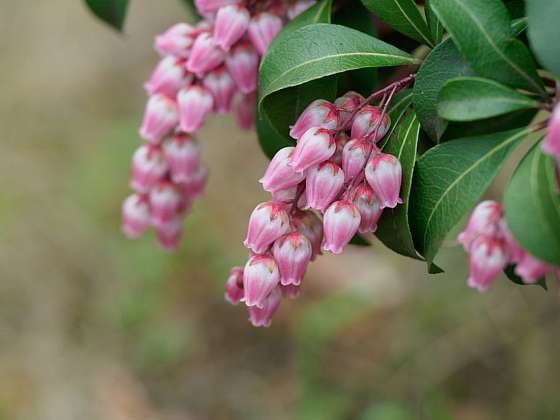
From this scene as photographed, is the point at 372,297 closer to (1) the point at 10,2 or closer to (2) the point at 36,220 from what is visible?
(2) the point at 36,220

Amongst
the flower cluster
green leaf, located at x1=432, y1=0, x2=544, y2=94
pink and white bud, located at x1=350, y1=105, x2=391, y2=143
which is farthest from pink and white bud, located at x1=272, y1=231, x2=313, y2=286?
green leaf, located at x1=432, y1=0, x2=544, y2=94

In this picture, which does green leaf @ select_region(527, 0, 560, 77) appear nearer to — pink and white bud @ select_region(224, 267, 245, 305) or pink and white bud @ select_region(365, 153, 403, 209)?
pink and white bud @ select_region(365, 153, 403, 209)

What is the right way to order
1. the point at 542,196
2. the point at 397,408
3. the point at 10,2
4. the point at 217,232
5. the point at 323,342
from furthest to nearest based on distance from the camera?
1. the point at 10,2
2. the point at 217,232
3. the point at 323,342
4. the point at 397,408
5. the point at 542,196

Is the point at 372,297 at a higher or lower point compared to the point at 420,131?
lower

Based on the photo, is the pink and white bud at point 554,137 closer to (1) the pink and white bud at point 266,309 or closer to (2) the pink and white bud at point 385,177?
(2) the pink and white bud at point 385,177

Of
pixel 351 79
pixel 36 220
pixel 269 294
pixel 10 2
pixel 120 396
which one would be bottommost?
pixel 120 396

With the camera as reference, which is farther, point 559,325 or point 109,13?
point 559,325

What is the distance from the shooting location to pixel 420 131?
73 cm

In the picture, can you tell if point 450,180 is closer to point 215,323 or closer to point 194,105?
point 194,105

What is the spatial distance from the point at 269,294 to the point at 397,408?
1486mm

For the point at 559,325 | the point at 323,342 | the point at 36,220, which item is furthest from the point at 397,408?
the point at 36,220

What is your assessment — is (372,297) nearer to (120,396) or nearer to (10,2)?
(120,396)

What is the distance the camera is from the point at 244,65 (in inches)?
32.4

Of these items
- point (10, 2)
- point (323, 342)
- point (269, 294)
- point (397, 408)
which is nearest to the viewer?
point (269, 294)
